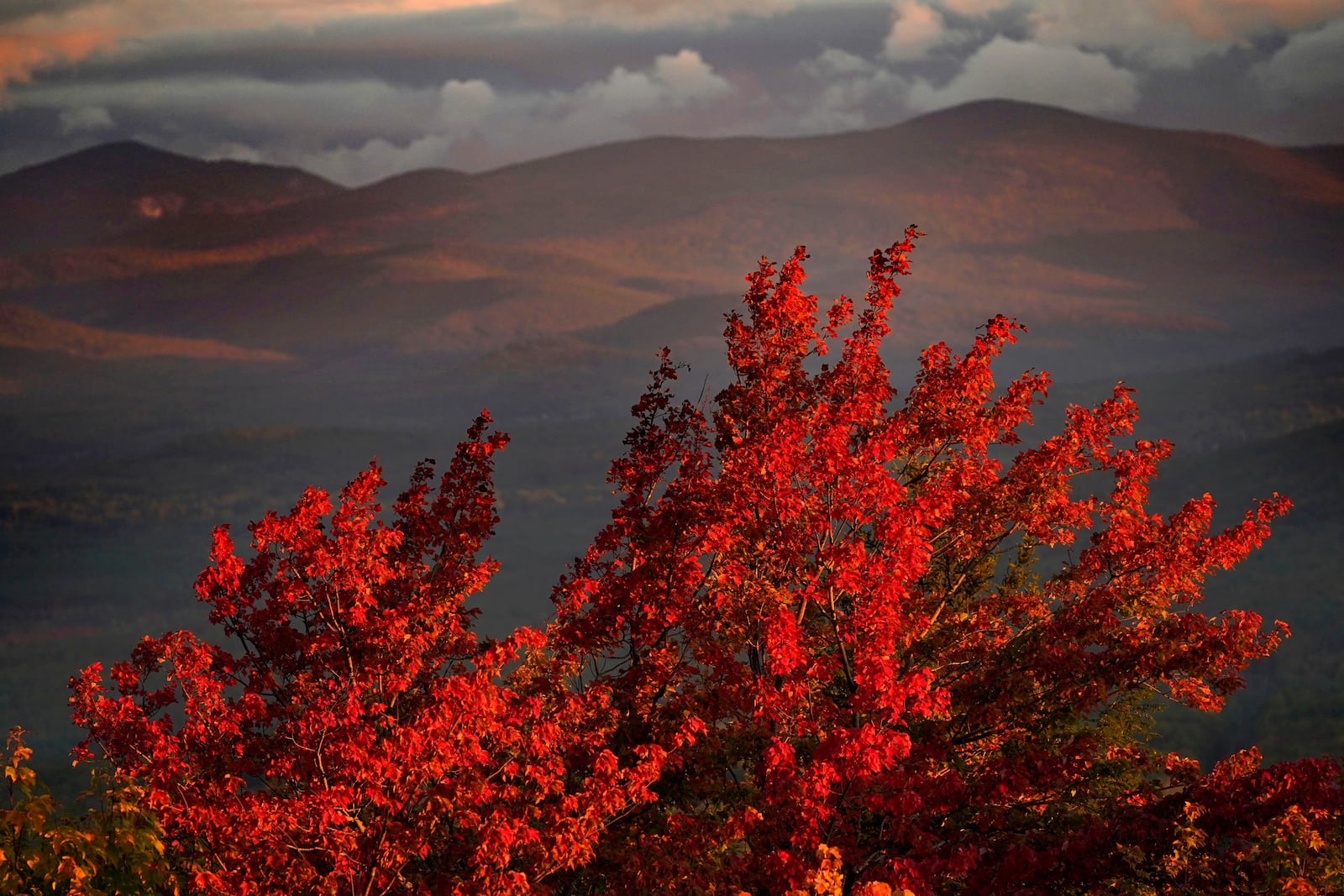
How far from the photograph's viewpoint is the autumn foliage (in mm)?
13477

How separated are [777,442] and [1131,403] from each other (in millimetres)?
5961

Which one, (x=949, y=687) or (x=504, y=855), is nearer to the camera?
(x=504, y=855)

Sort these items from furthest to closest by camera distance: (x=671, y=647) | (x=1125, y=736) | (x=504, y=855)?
(x=1125, y=736), (x=671, y=647), (x=504, y=855)

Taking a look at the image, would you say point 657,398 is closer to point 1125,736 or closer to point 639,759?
point 639,759

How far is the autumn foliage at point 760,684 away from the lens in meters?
13.5

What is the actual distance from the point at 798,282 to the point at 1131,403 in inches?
196

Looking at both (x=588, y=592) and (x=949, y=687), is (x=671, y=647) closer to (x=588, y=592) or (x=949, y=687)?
(x=588, y=592)

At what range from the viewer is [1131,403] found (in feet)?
61.4

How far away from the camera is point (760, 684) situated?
50.6ft

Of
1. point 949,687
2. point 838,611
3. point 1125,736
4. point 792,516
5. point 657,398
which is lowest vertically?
point 1125,736

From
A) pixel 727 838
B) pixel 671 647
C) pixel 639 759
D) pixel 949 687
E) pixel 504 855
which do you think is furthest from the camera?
pixel 949 687

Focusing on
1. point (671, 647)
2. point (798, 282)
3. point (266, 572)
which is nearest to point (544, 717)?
point (671, 647)

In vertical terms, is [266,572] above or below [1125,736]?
above

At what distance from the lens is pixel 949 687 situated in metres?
18.0
